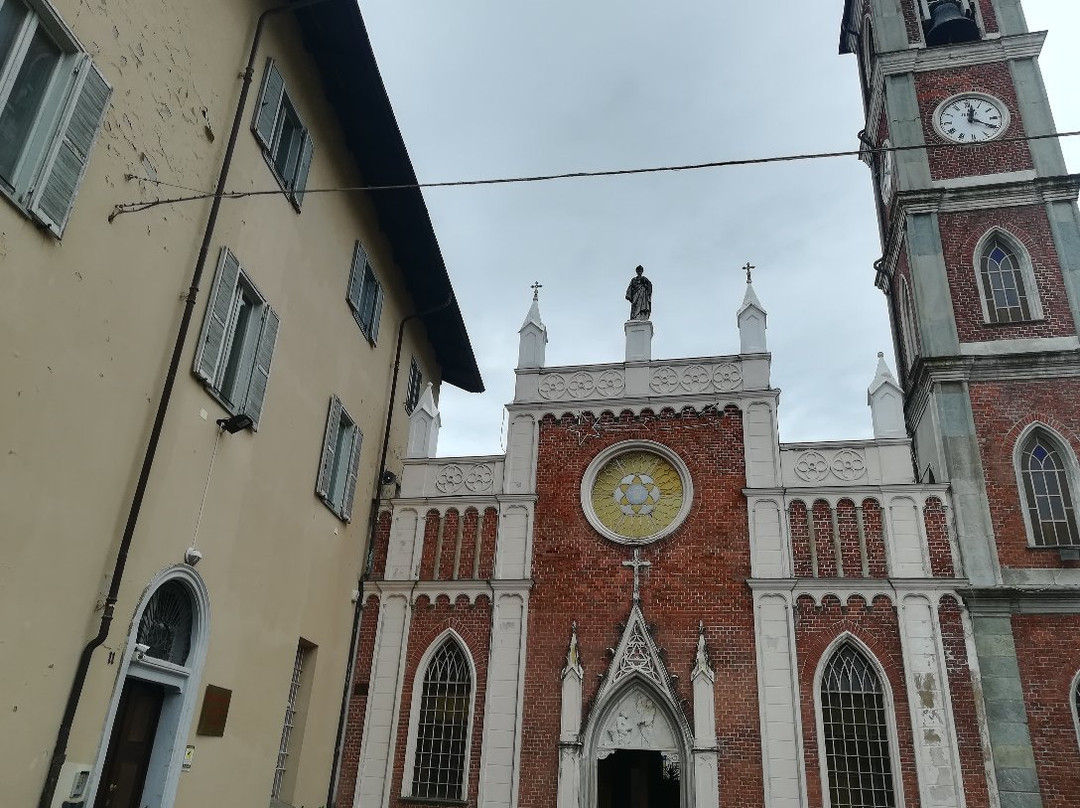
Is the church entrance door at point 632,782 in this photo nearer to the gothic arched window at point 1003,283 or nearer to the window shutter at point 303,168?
the gothic arched window at point 1003,283

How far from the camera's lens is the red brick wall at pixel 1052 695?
44.0 feet

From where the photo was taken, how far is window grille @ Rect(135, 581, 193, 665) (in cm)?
1082

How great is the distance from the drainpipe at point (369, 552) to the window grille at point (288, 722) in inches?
56.9

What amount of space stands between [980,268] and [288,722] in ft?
53.2

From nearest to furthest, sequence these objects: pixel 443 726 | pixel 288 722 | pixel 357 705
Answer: pixel 288 722 → pixel 443 726 → pixel 357 705

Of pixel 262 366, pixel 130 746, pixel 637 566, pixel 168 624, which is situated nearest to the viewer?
pixel 130 746

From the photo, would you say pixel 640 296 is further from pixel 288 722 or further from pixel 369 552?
pixel 288 722

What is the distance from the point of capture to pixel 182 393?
36.8 feet

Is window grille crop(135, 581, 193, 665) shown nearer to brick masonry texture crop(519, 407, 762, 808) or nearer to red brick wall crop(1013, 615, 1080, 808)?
brick masonry texture crop(519, 407, 762, 808)

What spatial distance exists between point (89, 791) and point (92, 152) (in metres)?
7.02

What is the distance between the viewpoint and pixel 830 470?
54.9 feet

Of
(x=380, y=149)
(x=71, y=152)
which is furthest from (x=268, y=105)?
(x=71, y=152)

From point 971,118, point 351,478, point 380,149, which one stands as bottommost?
point 351,478

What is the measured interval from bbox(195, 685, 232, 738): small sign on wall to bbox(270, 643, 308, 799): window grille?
2090 mm
